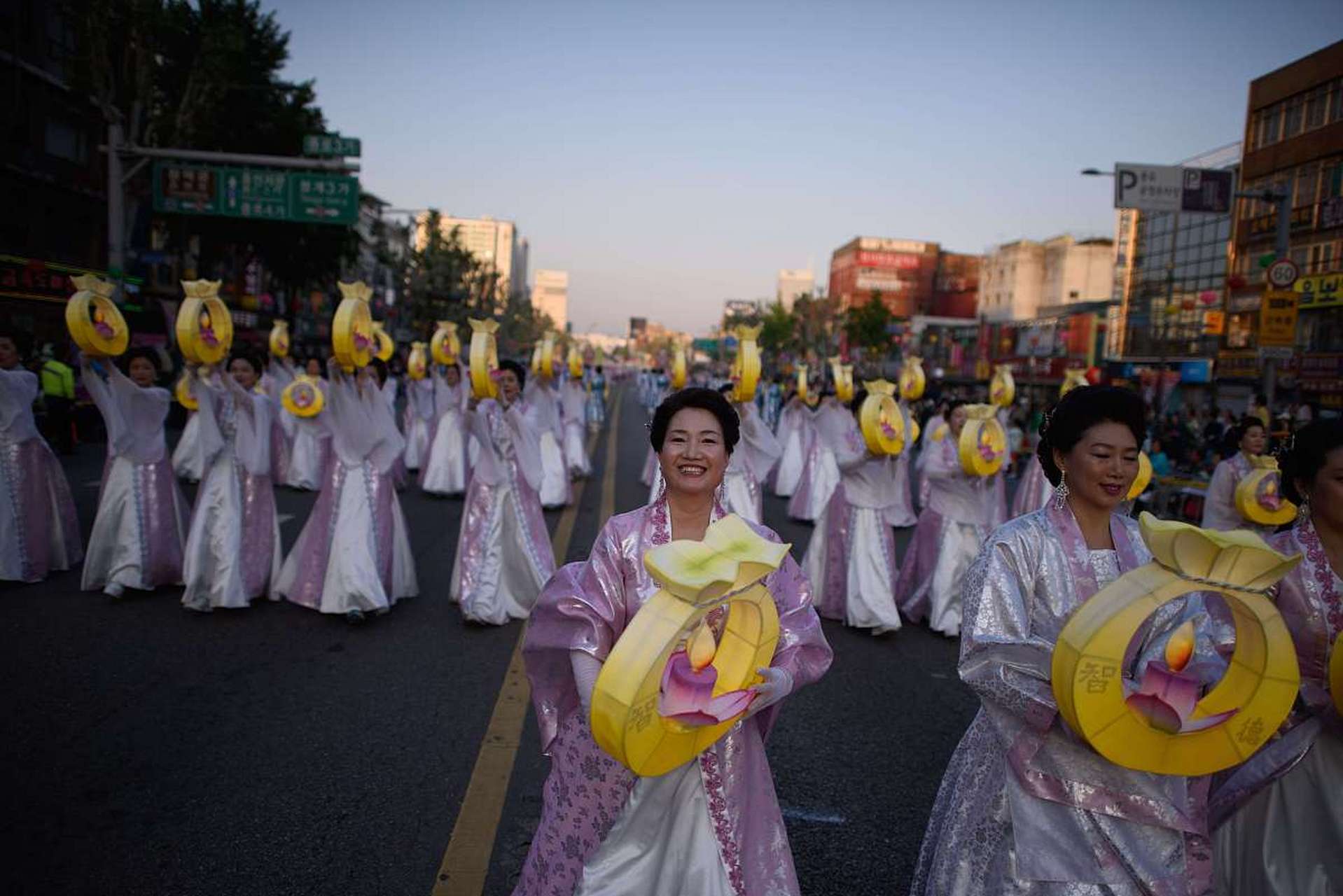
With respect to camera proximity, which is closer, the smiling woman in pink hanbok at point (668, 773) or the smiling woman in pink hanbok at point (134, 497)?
the smiling woman in pink hanbok at point (668, 773)

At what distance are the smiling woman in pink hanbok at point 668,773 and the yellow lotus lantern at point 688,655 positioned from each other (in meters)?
0.12

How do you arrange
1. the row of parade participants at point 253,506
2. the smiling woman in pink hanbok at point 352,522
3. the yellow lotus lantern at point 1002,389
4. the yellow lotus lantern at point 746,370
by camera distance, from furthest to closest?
the yellow lotus lantern at point 1002,389 < the row of parade participants at point 253,506 < the smiling woman in pink hanbok at point 352,522 < the yellow lotus lantern at point 746,370

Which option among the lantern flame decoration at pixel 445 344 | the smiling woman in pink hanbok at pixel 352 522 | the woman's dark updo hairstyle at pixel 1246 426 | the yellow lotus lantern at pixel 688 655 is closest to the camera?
the yellow lotus lantern at pixel 688 655

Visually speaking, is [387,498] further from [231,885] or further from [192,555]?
[231,885]

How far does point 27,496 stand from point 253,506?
70.3 inches

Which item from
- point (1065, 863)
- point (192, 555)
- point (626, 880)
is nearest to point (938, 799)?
point (1065, 863)

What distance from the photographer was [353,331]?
552cm

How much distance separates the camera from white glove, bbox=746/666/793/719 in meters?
1.95

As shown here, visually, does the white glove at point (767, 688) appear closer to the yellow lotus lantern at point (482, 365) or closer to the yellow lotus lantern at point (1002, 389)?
the yellow lotus lantern at point (482, 365)

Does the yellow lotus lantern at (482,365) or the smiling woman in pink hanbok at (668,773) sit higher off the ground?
the yellow lotus lantern at (482,365)

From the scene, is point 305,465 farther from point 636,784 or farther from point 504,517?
point 636,784

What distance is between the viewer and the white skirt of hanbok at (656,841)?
208cm

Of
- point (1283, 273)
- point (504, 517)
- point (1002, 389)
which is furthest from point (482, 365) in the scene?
point (1283, 273)

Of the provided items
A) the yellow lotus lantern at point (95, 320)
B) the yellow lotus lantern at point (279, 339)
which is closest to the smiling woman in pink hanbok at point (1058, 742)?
the yellow lotus lantern at point (95, 320)
